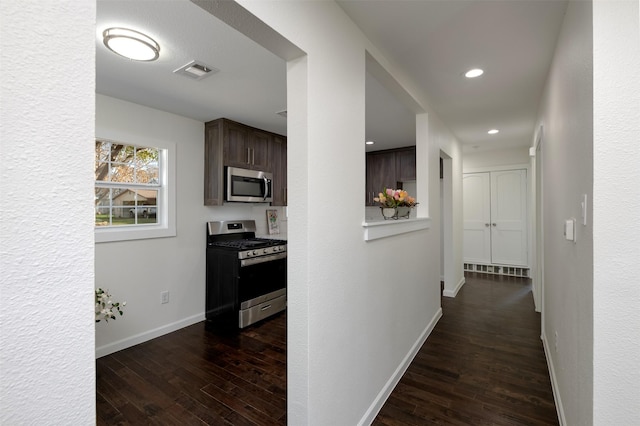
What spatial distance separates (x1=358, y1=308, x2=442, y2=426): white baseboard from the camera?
6.16 ft

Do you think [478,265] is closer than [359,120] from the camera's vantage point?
No

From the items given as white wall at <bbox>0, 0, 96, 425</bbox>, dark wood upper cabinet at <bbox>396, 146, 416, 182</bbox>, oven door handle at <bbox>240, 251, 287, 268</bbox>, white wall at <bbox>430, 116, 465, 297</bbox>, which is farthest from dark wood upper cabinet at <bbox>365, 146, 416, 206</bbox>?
white wall at <bbox>0, 0, 96, 425</bbox>

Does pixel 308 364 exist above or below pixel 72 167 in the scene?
below

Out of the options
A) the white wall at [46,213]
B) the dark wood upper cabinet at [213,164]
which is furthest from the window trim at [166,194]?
the white wall at [46,213]

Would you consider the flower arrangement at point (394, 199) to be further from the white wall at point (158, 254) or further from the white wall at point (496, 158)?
the white wall at point (496, 158)

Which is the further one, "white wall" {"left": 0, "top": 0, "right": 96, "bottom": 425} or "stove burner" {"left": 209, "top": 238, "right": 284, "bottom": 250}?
"stove burner" {"left": 209, "top": 238, "right": 284, "bottom": 250}

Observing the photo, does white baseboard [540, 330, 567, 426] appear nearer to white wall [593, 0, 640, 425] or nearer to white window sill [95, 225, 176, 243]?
white wall [593, 0, 640, 425]

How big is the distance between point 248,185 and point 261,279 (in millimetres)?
1133

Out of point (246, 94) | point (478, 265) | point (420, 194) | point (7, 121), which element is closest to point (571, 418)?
point (420, 194)

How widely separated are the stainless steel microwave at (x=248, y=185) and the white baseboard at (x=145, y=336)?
144 centimetres

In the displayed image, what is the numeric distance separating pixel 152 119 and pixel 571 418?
392 cm

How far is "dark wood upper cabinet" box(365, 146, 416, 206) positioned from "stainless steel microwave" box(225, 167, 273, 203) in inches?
85.8

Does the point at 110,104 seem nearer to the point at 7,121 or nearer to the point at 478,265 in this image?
the point at 7,121

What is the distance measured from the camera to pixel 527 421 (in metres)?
1.90
